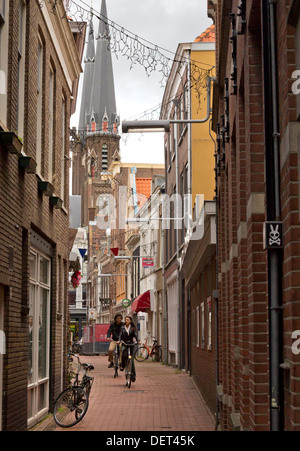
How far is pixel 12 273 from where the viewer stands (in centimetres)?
987

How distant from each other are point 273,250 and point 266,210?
1.11 ft

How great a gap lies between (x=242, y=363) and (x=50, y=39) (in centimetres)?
843

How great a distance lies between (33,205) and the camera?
462 inches

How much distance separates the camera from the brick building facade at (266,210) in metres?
4.11

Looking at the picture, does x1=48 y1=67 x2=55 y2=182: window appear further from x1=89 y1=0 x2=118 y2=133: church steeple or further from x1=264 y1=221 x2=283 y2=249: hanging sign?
x1=89 y1=0 x2=118 y2=133: church steeple

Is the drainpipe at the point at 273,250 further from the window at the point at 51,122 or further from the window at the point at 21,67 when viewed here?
the window at the point at 51,122

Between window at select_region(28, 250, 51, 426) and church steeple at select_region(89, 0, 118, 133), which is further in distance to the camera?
church steeple at select_region(89, 0, 118, 133)

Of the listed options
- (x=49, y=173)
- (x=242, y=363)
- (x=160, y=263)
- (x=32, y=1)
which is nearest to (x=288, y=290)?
(x=242, y=363)

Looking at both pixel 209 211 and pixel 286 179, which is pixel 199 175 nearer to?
pixel 209 211

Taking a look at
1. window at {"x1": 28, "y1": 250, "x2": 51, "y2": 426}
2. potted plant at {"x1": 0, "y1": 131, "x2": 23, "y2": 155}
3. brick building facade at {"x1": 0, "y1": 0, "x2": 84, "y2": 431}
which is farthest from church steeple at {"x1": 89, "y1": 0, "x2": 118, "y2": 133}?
potted plant at {"x1": 0, "y1": 131, "x2": 23, "y2": 155}

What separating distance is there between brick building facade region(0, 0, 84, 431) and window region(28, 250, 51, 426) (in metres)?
0.02

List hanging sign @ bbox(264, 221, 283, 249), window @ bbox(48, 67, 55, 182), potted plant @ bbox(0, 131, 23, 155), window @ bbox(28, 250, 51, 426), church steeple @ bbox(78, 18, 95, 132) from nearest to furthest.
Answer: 1. hanging sign @ bbox(264, 221, 283, 249)
2. potted plant @ bbox(0, 131, 23, 155)
3. window @ bbox(28, 250, 51, 426)
4. window @ bbox(48, 67, 55, 182)
5. church steeple @ bbox(78, 18, 95, 132)

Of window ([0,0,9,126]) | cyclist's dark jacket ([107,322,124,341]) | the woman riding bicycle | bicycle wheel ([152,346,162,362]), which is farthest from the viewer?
bicycle wheel ([152,346,162,362])

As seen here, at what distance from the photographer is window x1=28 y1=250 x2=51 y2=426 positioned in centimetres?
1249
